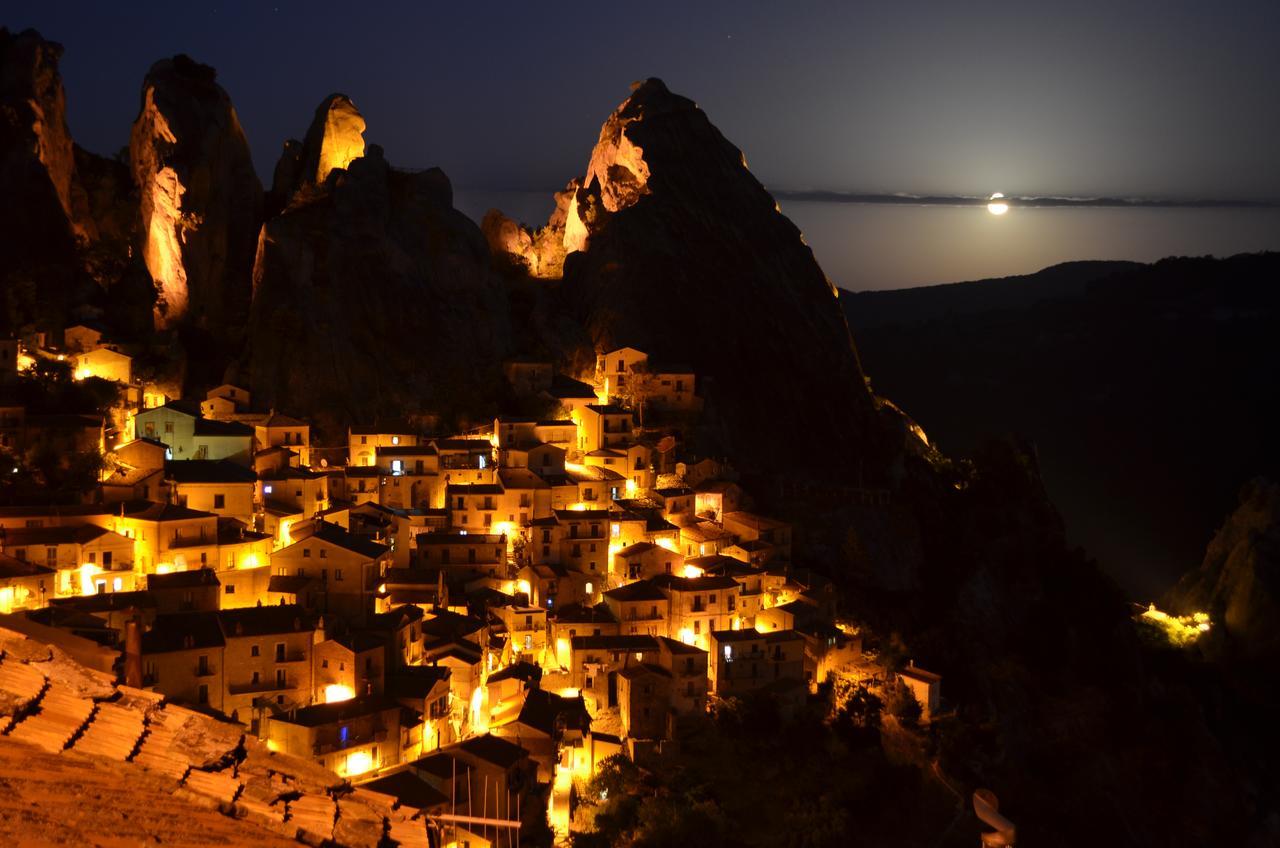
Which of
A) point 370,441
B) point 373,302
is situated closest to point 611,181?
point 373,302

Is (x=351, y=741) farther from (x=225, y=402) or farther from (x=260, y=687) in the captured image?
(x=225, y=402)

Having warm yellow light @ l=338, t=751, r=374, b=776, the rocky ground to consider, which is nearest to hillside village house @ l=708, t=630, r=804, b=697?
warm yellow light @ l=338, t=751, r=374, b=776

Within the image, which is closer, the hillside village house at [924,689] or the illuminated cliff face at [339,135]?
the hillside village house at [924,689]

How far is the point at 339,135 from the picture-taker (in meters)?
49.2

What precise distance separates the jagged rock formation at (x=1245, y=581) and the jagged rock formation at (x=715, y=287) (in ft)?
59.6

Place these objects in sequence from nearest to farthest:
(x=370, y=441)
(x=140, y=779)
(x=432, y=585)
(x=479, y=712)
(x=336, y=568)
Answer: (x=140, y=779) → (x=479, y=712) → (x=336, y=568) → (x=432, y=585) → (x=370, y=441)

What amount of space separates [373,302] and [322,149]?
411 inches

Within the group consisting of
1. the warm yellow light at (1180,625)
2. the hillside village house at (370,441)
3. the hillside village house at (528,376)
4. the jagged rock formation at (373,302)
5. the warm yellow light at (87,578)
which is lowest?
the warm yellow light at (1180,625)

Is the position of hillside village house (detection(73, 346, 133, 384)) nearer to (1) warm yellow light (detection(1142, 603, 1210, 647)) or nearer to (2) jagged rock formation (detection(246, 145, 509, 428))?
(2) jagged rock formation (detection(246, 145, 509, 428))

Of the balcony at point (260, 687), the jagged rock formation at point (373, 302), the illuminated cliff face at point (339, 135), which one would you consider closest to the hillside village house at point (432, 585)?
the balcony at point (260, 687)

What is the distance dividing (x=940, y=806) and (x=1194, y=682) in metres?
22.4

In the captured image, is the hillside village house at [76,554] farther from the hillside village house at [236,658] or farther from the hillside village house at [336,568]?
the hillside village house at [236,658]

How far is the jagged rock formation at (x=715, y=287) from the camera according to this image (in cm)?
4550

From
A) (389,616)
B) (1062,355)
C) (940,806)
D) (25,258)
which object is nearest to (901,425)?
(940,806)
